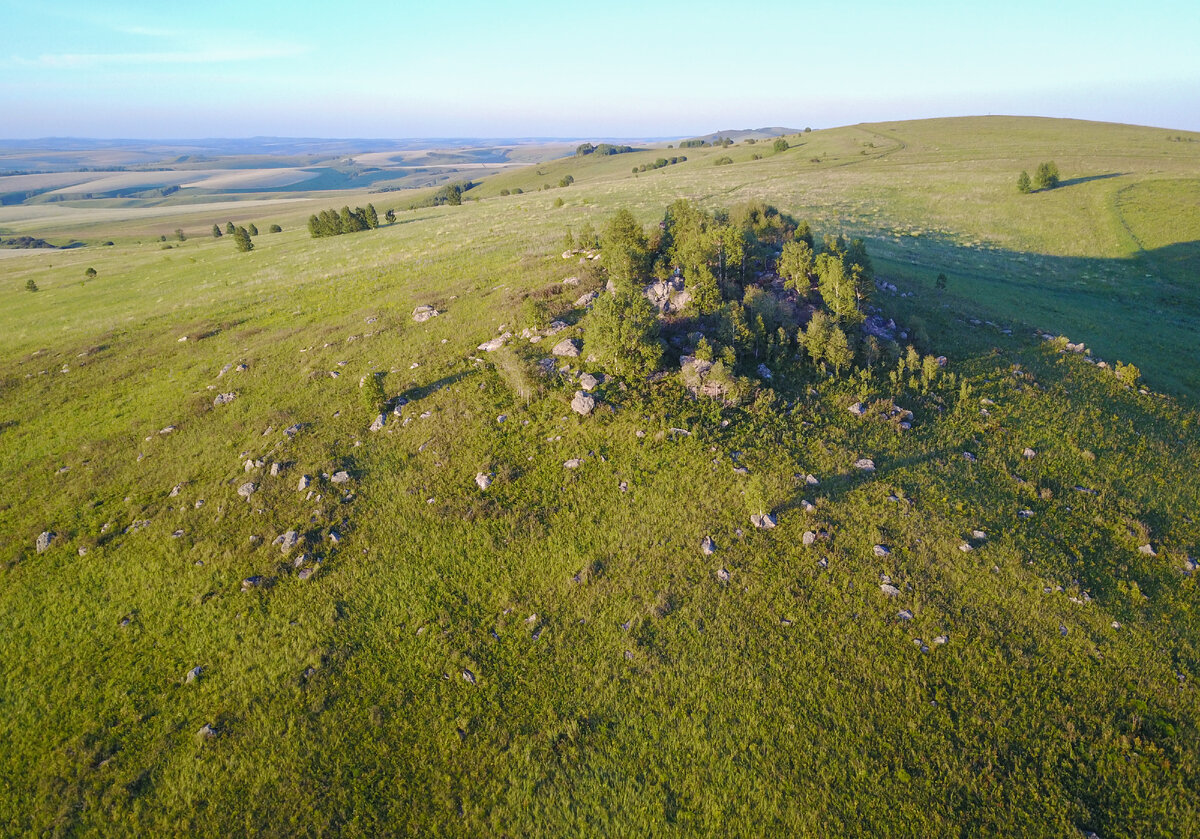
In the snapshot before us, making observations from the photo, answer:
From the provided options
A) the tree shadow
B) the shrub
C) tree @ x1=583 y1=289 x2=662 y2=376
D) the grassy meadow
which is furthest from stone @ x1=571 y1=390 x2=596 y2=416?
the tree shadow

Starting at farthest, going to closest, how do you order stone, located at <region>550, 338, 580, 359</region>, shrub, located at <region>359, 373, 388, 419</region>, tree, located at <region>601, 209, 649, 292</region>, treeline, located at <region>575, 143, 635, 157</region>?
treeline, located at <region>575, 143, 635, 157</region>
tree, located at <region>601, 209, 649, 292</region>
stone, located at <region>550, 338, 580, 359</region>
shrub, located at <region>359, 373, 388, 419</region>

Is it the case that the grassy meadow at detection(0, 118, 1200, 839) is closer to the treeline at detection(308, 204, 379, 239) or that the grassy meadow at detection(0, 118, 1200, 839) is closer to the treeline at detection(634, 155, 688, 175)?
the treeline at detection(308, 204, 379, 239)

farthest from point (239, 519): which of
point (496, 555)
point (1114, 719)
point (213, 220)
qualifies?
point (213, 220)

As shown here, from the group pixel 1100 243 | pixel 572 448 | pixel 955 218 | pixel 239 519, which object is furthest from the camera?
pixel 955 218

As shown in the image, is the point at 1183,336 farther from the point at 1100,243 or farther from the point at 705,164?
the point at 705,164

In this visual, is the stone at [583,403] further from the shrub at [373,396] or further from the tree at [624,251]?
the shrub at [373,396]

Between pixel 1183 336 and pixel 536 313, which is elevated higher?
pixel 536 313
